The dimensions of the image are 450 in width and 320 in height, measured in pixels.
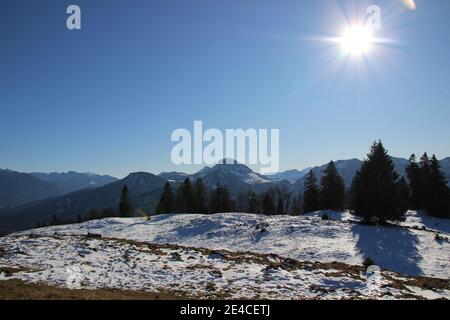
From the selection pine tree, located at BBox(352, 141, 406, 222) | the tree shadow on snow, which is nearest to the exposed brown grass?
the tree shadow on snow

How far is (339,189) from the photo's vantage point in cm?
6281

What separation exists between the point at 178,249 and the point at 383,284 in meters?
15.3

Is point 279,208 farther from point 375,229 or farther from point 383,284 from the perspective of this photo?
point 383,284

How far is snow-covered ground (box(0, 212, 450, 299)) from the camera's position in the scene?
1578 centimetres

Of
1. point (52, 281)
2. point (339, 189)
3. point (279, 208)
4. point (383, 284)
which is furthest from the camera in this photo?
point (279, 208)

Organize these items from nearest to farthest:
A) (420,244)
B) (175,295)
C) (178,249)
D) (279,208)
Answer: (175,295) → (178,249) → (420,244) → (279,208)

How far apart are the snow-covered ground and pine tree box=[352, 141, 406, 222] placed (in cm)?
375

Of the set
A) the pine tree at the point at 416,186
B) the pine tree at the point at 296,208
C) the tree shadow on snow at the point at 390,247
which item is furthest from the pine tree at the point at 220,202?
the tree shadow on snow at the point at 390,247

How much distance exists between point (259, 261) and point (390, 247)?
13.9 meters

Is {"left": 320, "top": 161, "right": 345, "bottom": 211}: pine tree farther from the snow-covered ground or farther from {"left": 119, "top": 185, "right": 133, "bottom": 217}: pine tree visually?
{"left": 119, "top": 185, "right": 133, "bottom": 217}: pine tree

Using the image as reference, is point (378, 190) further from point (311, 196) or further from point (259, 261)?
point (311, 196)

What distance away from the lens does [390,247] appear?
28391 millimetres

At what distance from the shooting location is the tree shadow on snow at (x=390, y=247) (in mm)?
23719
